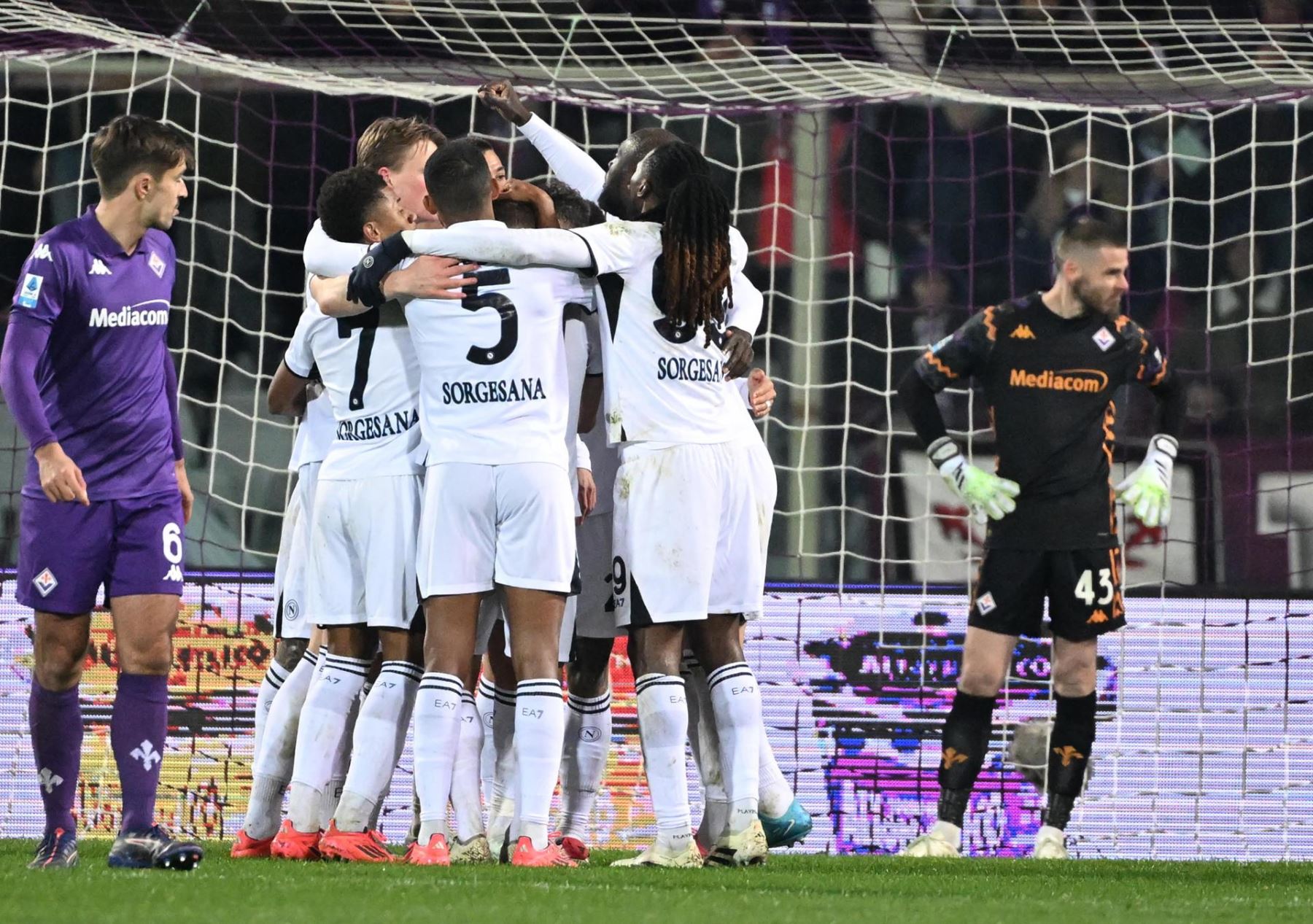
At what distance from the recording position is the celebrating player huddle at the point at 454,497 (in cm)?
457

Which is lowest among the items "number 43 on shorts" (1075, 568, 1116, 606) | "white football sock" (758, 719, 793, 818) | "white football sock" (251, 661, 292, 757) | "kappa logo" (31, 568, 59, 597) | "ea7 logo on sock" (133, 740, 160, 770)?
"white football sock" (758, 719, 793, 818)

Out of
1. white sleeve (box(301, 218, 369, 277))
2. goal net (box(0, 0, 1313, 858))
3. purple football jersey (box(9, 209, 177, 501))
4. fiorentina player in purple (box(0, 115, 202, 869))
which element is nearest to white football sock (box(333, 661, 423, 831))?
fiorentina player in purple (box(0, 115, 202, 869))

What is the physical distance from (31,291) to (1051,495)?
3.48 metres

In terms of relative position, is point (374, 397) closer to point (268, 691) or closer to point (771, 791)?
point (268, 691)

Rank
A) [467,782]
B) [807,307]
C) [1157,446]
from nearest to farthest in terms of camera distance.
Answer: [467,782], [1157,446], [807,307]

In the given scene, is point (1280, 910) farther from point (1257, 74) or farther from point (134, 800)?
point (1257, 74)

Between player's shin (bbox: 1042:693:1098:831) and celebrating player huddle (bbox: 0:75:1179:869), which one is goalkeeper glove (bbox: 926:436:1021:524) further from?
celebrating player huddle (bbox: 0:75:1179:869)

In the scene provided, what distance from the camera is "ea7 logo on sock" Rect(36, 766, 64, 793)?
466 cm

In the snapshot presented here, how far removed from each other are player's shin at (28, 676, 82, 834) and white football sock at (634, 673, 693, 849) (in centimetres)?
146

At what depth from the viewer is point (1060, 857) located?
19.9ft

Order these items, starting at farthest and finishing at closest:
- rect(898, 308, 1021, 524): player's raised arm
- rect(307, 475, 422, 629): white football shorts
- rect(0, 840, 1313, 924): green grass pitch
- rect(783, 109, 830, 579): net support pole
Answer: rect(783, 109, 830, 579): net support pole → rect(898, 308, 1021, 524): player's raised arm → rect(307, 475, 422, 629): white football shorts → rect(0, 840, 1313, 924): green grass pitch

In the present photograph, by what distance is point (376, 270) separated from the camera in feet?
15.7

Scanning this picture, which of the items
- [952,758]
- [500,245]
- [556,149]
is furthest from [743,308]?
[952,758]

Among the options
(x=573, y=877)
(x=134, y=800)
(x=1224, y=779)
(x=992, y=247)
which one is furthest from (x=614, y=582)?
(x=992, y=247)
